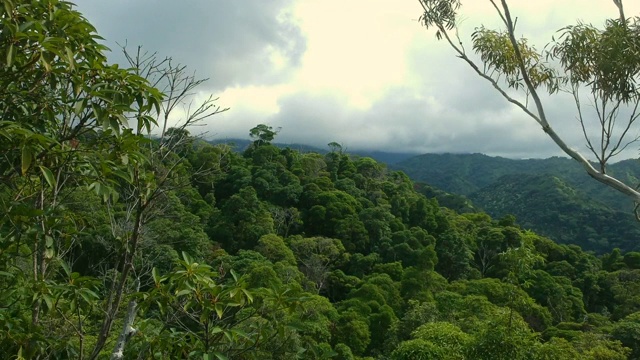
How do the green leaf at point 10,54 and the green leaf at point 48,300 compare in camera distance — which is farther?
the green leaf at point 48,300

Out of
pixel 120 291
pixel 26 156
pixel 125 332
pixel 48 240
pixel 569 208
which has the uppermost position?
pixel 26 156

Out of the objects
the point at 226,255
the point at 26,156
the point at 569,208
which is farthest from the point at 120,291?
the point at 569,208

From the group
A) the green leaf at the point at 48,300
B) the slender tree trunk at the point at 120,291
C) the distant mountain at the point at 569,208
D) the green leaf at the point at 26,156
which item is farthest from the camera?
the distant mountain at the point at 569,208

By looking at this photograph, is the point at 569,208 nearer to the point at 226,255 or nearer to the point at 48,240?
the point at 226,255

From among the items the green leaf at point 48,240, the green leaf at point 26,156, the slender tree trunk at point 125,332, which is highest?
the green leaf at point 26,156

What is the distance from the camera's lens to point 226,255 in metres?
20.7

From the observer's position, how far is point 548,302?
907 inches

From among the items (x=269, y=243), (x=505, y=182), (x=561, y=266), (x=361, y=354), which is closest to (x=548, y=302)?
(x=561, y=266)

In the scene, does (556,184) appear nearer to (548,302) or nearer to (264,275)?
(548,302)

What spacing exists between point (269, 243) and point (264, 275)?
21.7 ft

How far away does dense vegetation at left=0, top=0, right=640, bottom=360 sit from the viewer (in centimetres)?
172

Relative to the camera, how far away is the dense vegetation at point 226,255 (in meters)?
1.72

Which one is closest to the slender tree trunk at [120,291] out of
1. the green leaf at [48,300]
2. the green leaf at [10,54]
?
the green leaf at [48,300]

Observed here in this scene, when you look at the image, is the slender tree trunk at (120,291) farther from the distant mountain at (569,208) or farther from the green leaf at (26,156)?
the distant mountain at (569,208)
